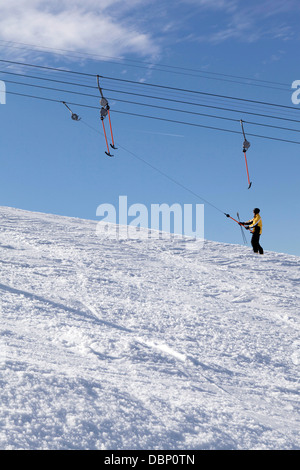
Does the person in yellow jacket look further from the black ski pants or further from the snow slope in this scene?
the snow slope

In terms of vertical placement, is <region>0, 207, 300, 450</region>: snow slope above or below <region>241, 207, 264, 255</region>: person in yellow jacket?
below

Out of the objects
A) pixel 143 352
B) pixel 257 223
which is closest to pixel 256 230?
pixel 257 223

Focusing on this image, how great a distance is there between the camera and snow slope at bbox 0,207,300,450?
5059mm

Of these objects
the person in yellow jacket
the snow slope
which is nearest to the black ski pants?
the person in yellow jacket

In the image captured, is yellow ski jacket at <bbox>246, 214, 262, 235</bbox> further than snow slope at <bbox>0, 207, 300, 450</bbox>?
Yes

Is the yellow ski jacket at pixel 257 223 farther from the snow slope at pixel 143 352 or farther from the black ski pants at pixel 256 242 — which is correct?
the snow slope at pixel 143 352

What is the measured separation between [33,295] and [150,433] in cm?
539

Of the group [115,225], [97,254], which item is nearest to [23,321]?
[97,254]

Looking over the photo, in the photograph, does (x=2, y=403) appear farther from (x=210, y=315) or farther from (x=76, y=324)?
(x=210, y=315)

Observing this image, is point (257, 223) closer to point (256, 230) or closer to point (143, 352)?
point (256, 230)

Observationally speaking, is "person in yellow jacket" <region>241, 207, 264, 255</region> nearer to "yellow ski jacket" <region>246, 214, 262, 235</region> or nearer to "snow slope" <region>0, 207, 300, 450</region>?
"yellow ski jacket" <region>246, 214, 262, 235</region>

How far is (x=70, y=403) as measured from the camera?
17.2 feet

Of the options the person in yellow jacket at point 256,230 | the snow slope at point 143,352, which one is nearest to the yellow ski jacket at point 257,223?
the person in yellow jacket at point 256,230
